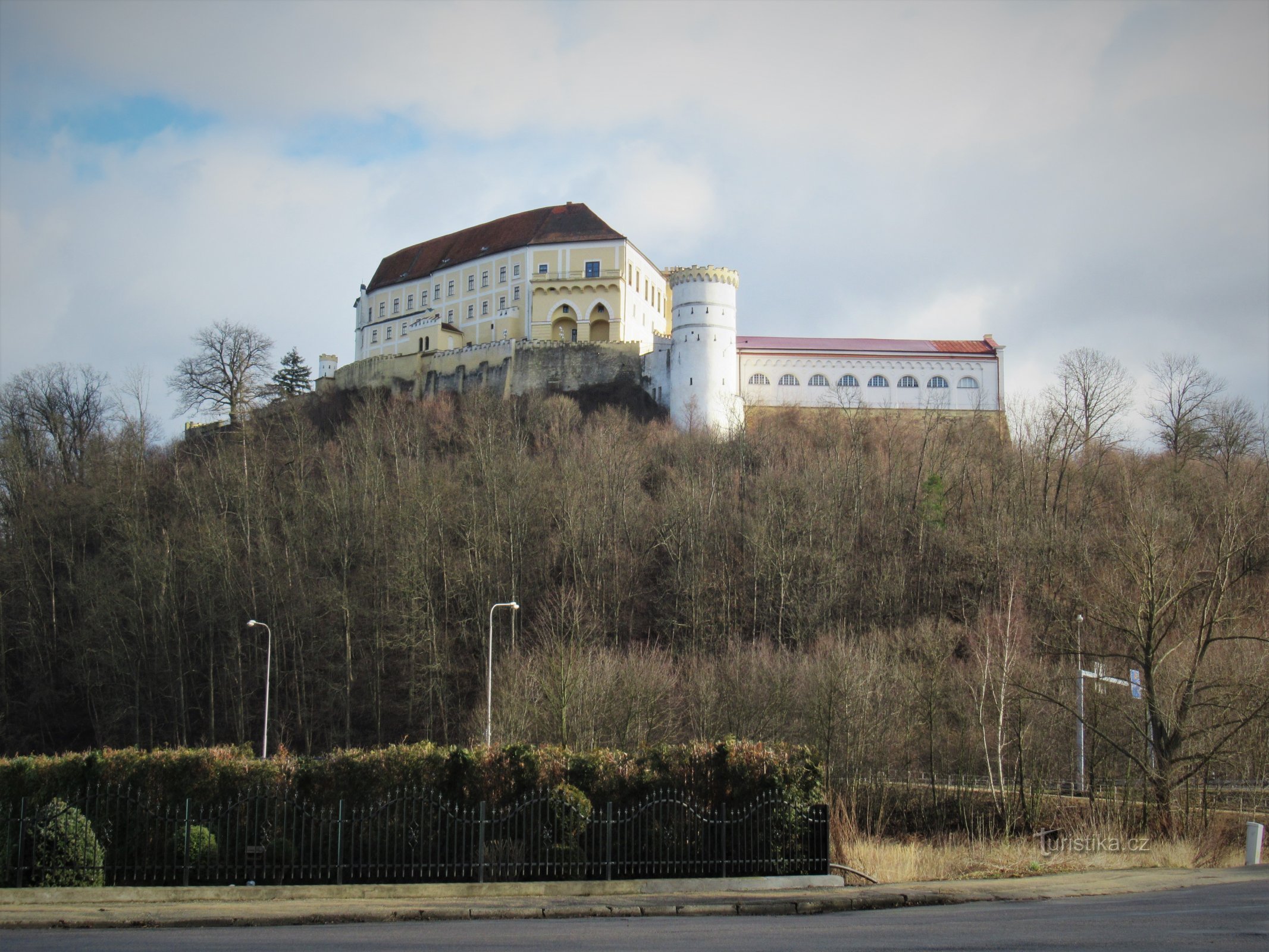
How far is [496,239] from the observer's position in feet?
303

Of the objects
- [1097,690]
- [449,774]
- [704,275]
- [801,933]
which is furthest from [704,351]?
[801,933]

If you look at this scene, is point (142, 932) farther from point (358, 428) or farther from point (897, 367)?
point (897, 367)

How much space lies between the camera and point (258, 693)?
51.9 metres

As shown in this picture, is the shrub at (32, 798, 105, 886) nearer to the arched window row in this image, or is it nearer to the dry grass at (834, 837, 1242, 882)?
the dry grass at (834, 837, 1242, 882)

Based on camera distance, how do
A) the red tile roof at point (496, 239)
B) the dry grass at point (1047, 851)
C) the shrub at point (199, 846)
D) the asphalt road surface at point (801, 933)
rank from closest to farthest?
the asphalt road surface at point (801, 933), the shrub at point (199, 846), the dry grass at point (1047, 851), the red tile roof at point (496, 239)

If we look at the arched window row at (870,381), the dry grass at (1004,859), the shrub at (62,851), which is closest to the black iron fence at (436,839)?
the shrub at (62,851)

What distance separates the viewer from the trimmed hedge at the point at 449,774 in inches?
647

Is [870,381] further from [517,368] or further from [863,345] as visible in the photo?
[517,368]

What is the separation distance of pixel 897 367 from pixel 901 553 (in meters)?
24.8

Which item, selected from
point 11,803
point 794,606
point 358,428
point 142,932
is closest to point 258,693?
point 358,428

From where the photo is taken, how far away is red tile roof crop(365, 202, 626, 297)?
87.1m

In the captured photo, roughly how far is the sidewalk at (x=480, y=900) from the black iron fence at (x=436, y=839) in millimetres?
504
